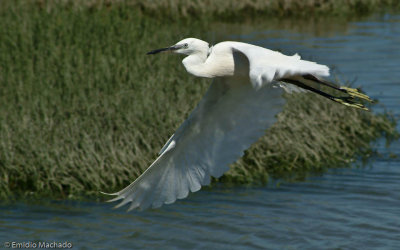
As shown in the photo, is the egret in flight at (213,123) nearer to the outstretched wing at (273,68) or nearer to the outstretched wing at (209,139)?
the outstretched wing at (209,139)

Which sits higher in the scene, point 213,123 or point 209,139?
point 213,123

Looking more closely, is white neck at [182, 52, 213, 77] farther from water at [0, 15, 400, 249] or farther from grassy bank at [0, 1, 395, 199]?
grassy bank at [0, 1, 395, 199]

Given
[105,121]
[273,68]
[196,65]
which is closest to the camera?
[273,68]

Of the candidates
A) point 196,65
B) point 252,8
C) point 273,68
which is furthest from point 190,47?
point 252,8

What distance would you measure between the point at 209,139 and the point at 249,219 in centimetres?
207

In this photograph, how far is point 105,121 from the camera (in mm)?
8727

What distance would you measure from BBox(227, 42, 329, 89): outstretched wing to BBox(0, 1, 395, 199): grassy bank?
148 inches

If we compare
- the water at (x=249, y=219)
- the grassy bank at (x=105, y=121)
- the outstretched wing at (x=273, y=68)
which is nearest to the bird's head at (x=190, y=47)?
the outstretched wing at (x=273, y=68)

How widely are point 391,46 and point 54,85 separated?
9064 millimetres

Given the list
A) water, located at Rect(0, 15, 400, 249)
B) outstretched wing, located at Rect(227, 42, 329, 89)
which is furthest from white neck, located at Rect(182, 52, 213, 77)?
water, located at Rect(0, 15, 400, 249)

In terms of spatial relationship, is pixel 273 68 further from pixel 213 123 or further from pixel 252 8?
pixel 252 8

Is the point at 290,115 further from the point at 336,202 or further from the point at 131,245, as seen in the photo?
the point at 131,245

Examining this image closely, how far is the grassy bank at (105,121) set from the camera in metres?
8.16

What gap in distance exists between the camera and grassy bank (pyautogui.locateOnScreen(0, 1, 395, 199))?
8156 millimetres
